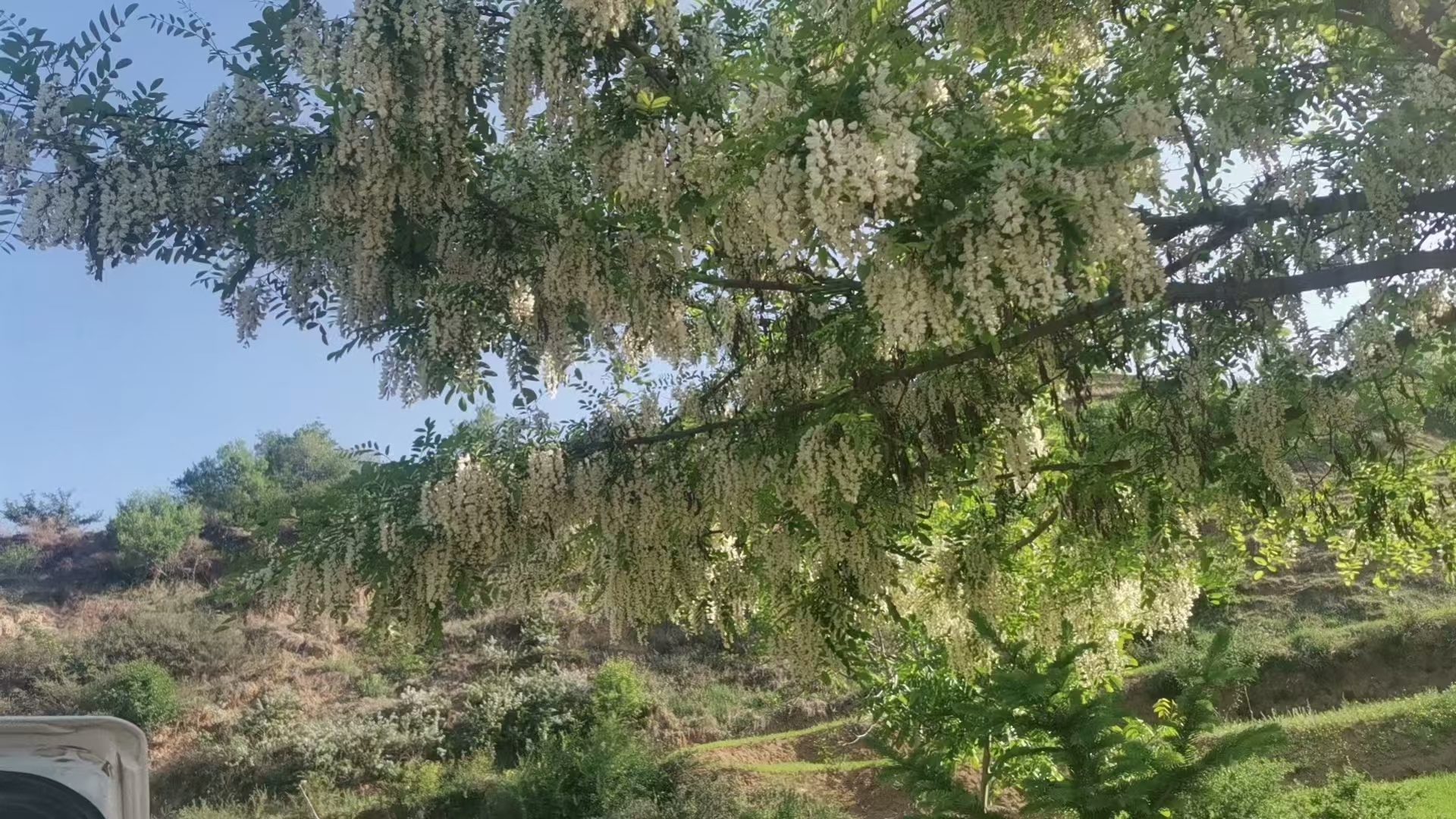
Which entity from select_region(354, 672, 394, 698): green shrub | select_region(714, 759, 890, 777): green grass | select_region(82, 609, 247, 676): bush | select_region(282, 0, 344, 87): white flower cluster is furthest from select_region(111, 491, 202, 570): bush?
select_region(282, 0, 344, 87): white flower cluster

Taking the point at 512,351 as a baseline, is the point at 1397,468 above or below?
below

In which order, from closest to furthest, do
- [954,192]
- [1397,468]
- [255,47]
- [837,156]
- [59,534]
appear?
[837,156]
[954,192]
[255,47]
[1397,468]
[59,534]

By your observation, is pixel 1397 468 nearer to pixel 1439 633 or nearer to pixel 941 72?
pixel 941 72

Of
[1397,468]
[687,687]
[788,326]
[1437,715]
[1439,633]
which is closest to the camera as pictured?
[788,326]

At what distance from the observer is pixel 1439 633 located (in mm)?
14852

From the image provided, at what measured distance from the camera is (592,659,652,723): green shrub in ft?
47.9

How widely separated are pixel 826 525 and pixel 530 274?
2052 mm

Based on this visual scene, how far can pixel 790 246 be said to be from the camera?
3.40 m

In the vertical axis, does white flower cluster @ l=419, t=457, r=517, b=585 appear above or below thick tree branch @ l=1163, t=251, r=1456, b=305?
below

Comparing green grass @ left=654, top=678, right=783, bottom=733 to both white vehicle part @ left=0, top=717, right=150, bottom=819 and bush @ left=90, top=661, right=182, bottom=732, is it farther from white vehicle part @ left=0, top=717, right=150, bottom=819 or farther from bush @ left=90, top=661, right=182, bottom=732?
white vehicle part @ left=0, top=717, right=150, bottom=819

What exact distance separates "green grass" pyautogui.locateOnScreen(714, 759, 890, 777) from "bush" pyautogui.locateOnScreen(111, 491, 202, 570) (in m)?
17.2

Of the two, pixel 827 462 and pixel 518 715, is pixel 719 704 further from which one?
pixel 827 462

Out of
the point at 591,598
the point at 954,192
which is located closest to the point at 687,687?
the point at 591,598

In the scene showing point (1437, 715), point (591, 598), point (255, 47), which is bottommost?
point (1437, 715)
